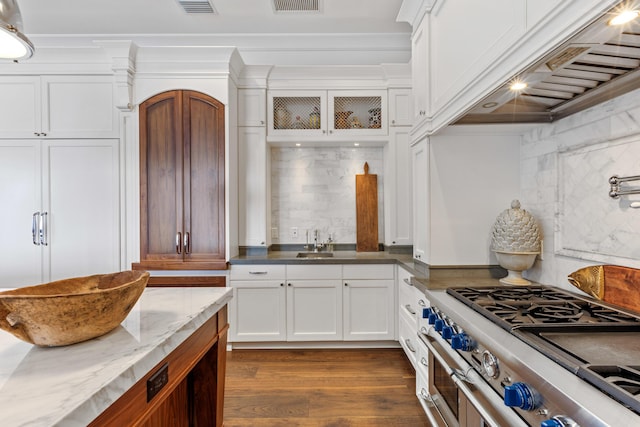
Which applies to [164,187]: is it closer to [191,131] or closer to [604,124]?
[191,131]

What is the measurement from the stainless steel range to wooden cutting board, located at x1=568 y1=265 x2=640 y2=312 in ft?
0.18

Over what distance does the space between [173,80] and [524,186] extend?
2.79 meters

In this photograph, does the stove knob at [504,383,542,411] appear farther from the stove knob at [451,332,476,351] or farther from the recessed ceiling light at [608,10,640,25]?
the recessed ceiling light at [608,10,640,25]

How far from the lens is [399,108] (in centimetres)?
316

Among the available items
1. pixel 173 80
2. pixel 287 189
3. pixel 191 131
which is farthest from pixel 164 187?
pixel 287 189

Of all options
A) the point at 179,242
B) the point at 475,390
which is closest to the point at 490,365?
the point at 475,390

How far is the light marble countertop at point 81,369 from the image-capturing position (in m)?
0.60

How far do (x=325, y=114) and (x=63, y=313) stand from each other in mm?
2726

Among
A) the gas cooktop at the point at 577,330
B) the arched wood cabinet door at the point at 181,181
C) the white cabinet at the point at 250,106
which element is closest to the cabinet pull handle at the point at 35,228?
the arched wood cabinet door at the point at 181,181

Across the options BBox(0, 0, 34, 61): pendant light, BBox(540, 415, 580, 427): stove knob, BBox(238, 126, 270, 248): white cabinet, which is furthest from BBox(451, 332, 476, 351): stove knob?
BBox(238, 126, 270, 248): white cabinet

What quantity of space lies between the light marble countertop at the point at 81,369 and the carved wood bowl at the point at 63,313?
42 millimetres

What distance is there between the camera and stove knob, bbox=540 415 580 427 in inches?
27.0

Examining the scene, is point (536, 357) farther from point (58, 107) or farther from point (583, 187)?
point (58, 107)

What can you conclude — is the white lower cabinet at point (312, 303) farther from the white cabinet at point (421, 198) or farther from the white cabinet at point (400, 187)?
the white cabinet at point (421, 198)
